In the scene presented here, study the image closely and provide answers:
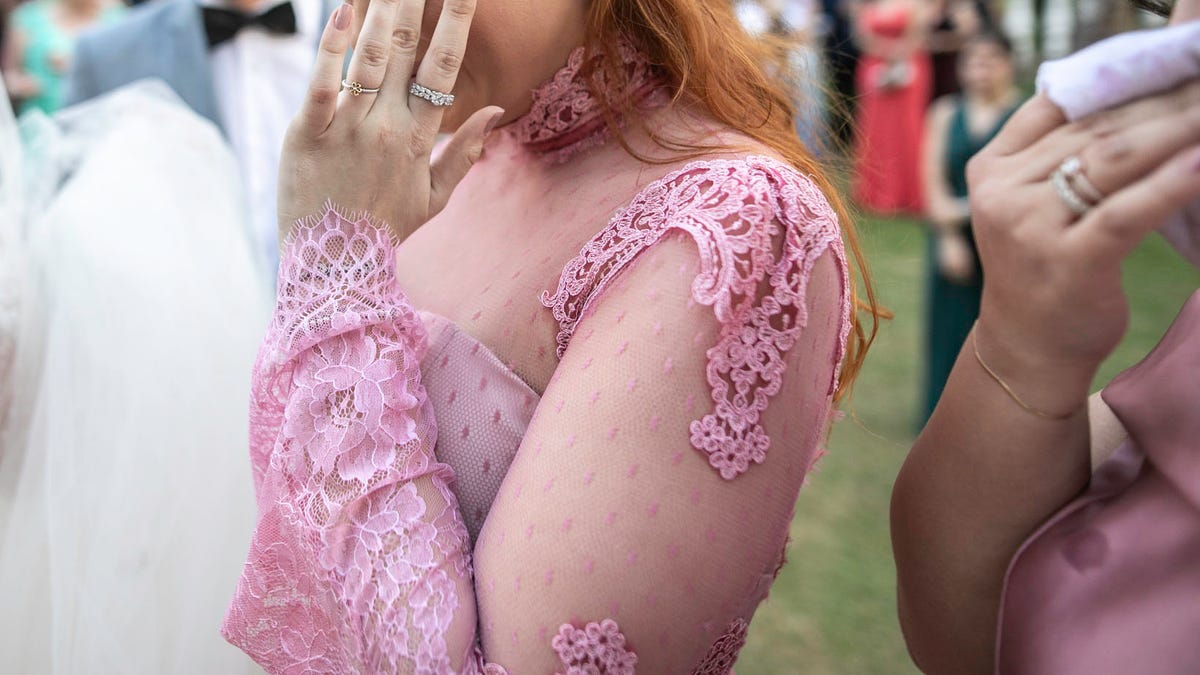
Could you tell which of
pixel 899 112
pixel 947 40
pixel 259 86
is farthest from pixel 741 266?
pixel 947 40

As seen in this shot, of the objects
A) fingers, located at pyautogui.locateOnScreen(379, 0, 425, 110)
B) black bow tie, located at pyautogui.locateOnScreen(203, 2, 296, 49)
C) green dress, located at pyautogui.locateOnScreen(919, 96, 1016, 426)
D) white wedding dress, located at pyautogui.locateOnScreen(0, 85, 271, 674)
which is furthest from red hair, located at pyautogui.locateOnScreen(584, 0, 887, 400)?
green dress, located at pyautogui.locateOnScreen(919, 96, 1016, 426)

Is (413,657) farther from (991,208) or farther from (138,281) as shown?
(138,281)

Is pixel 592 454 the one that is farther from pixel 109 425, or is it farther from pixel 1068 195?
pixel 109 425

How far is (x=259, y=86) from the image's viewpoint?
2.78m

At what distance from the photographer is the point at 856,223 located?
1574 millimetres

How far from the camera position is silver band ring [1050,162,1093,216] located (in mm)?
844

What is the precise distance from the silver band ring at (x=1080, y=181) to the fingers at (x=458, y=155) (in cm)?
65

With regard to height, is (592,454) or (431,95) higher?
(431,95)

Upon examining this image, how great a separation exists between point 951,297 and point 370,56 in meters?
3.81

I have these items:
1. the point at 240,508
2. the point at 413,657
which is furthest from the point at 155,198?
the point at 413,657

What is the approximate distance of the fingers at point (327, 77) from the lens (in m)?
1.14

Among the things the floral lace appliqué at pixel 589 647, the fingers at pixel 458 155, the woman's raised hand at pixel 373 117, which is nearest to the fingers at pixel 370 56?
the woman's raised hand at pixel 373 117

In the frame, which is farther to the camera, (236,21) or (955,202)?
(955,202)

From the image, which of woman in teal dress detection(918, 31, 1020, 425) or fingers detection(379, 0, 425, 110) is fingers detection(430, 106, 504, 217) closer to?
fingers detection(379, 0, 425, 110)
